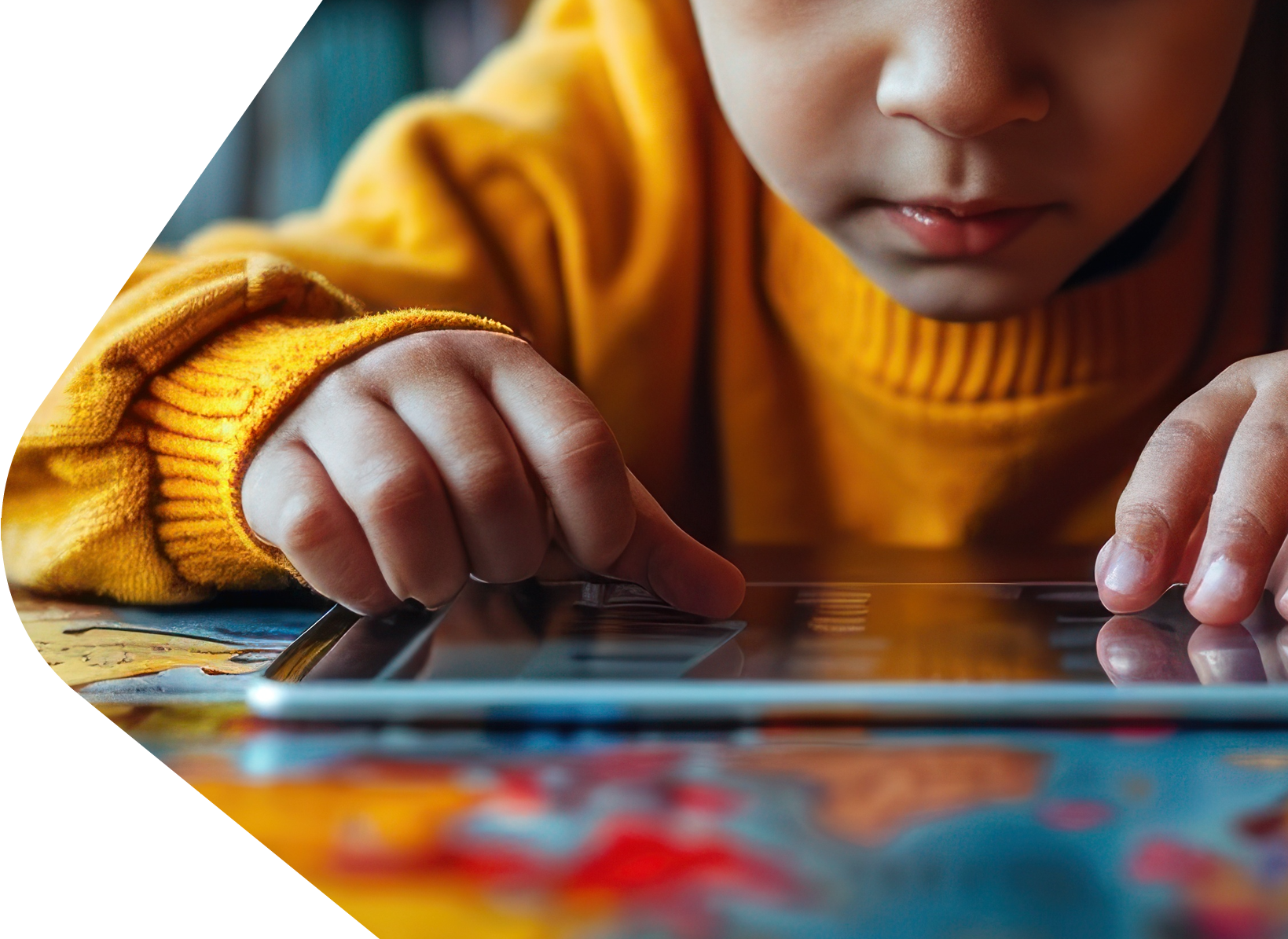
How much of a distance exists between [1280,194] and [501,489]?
26 centimetres

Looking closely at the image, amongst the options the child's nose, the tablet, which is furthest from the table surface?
the child's nose

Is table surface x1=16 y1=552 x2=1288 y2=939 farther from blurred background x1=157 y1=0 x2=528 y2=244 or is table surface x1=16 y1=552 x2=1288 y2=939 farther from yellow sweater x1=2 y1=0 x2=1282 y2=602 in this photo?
blurred background x1=157 y1=0 x2=528 y2=244

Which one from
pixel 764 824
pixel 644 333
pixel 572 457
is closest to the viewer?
pixel 764 824

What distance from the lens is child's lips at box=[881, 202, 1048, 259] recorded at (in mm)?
348

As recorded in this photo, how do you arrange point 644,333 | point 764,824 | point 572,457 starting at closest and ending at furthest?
1. point 764,824
2. point 572,457
3. point 644,333

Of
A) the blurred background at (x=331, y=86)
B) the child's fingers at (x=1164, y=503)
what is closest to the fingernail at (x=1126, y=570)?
the child's fingers at (x=1164, y=503)

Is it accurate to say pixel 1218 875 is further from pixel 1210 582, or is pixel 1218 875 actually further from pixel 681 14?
pixel 681 14

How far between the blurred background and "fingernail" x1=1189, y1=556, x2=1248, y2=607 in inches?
11.8

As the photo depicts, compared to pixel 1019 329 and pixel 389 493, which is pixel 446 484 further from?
pixel 1019 329

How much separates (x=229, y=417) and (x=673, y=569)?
0.12m

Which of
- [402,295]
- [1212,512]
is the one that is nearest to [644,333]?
[402,295]

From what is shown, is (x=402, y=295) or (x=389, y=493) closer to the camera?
(x=389, y=493)

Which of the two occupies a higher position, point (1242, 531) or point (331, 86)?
point (331, 86)

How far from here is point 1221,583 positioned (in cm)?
27
